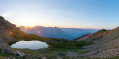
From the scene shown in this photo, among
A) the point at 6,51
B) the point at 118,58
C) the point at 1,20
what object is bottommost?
the point at 118,58

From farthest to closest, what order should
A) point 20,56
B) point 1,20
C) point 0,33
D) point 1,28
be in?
point 1,20, point 1,28, point 0,33, point 20,56

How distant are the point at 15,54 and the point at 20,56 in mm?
1620

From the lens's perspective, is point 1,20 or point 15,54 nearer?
point 15,54

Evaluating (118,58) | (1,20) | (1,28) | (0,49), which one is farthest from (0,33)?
(118,58)

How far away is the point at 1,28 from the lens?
12938 centimetres

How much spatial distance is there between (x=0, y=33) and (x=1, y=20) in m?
40.3

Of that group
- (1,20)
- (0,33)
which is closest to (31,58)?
(0,33)

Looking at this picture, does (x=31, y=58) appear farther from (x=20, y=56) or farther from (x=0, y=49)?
(x=0, y=49)

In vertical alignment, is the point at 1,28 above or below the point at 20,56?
above

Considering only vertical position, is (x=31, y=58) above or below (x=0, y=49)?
below

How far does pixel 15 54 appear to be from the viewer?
22.3 m

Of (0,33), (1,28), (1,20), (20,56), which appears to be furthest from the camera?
(1,20)

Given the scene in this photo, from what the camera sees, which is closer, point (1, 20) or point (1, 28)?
point (1, 28)

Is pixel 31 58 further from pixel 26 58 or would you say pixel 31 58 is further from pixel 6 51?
pixel 6 51
